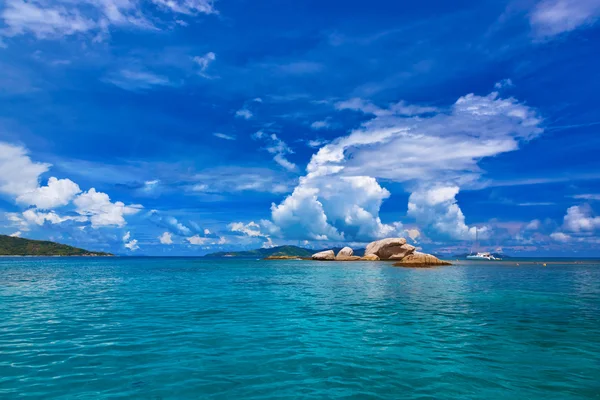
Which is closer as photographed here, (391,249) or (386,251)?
(391,249)

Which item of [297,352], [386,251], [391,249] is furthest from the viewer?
[386,251]

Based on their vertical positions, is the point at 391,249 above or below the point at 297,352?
above

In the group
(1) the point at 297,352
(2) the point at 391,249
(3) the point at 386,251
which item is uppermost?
(2) the point at 391,249

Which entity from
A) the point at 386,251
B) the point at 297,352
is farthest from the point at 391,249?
the point at 297,352

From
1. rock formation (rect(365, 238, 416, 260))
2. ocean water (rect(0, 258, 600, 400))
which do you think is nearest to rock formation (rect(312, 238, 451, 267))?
rock formation (rect(365, 238, 416, 260))

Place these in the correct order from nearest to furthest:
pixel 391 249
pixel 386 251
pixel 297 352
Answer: pixel 297 352
pixel 391 249
pixel 386 251

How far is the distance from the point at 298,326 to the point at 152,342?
8212 mm

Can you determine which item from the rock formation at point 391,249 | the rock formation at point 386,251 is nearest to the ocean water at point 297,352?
the rock formation at point 386,251

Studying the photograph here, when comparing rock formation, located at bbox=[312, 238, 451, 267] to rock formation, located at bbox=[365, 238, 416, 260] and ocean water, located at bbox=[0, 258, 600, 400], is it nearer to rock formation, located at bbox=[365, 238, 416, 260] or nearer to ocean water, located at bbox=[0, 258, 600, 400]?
rock formation, located at bbox=[365, 238, 416, 260]

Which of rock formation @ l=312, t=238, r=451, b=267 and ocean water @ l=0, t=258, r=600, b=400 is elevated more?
rock formation @ l=312, t=238, r=451, b=267

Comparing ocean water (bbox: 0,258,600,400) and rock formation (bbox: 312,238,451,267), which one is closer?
ocean water (bbox: 0,258,600,400)

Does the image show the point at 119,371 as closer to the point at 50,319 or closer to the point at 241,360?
the point at 241,360

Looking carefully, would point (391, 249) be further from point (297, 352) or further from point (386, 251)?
point (297, 352)

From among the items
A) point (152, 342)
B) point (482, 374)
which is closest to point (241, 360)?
point (152, 342)
